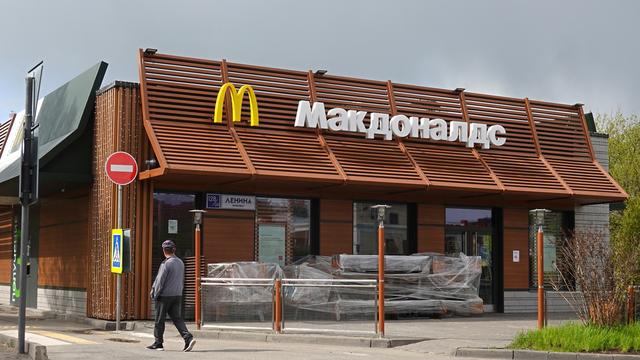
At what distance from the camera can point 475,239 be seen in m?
25.4

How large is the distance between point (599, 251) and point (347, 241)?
29.9 ft

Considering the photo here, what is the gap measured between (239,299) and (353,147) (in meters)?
6.17

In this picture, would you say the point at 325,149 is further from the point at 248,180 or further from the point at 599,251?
the point at 599,251

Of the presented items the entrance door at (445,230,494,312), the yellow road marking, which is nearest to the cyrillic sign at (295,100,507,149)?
the entrance door at (445,230,494,312)

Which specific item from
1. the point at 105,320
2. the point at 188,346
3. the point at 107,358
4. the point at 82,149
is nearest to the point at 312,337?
the point at 188,346

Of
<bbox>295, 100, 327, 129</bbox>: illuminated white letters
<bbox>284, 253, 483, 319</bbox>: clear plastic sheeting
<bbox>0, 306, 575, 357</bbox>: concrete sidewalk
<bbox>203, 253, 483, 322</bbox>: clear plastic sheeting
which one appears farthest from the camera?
<bbox>295, 100, 327, 129</bbox>: illuminated white letters

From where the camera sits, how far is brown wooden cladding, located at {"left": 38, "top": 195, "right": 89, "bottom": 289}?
22.7 meters

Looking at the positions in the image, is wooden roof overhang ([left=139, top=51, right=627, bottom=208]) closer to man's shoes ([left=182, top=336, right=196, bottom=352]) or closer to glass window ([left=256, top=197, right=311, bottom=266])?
glass window ([left=256, top=197, right=311, bottom=266])

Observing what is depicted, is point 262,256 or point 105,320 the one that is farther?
point 262,256

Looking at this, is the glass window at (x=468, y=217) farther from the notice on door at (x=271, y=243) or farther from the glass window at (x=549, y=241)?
the notice on door at (x=271, y=243)

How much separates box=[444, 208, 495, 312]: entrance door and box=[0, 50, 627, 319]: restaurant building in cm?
4

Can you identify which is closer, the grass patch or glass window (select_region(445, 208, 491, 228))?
the grass patch

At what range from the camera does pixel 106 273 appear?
20641 mm

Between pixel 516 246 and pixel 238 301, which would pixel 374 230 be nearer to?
pixel 516 246
